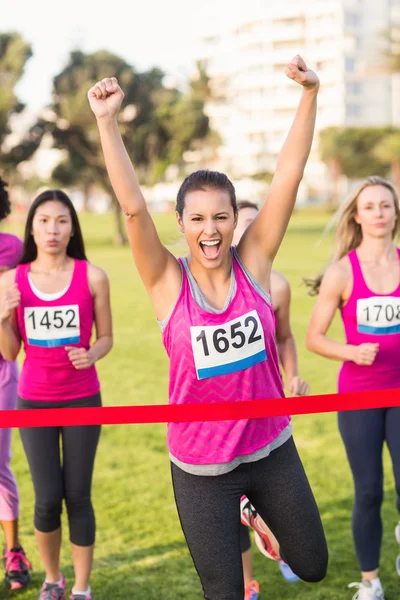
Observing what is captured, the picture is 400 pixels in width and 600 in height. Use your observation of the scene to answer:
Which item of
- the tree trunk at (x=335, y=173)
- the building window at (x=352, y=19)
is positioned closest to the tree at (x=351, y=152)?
the tree trunk at (x=335, y=173)

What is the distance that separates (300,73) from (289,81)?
360ft

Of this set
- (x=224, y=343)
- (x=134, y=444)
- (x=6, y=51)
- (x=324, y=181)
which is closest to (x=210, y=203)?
(x=224, y=343)

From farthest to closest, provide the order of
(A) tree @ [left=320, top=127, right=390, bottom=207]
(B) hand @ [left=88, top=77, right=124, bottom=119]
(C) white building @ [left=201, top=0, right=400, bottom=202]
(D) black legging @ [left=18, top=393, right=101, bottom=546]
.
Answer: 1. (C) white building @ [left=201, top=0, right=400, bottom=202]
2. (A) tree @ [left=320, top=127, right=390, bottom=207]
3. (D) black legging @ [left=18, top=393, right=101, bottom=546]
4. (B) hand @ [left=88, top=77, right=124, bottom=119]

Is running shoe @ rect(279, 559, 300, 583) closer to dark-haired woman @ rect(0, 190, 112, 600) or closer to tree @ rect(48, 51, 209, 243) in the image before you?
dark-haired woman @ rect(0, 190, 112, 600)

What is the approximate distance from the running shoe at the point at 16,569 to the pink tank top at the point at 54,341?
1006 millimetres

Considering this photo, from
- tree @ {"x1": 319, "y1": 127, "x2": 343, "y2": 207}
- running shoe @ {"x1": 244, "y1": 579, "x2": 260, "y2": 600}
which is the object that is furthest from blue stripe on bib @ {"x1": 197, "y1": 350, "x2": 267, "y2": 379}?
tree @ {"x1": 319, "y1": 127, "x2": 343, "y2": 207}

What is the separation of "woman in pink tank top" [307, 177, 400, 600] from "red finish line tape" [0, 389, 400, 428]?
73cm

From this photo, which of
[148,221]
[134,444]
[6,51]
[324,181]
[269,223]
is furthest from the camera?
[324,181]

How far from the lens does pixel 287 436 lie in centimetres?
311

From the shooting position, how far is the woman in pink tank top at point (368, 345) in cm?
395

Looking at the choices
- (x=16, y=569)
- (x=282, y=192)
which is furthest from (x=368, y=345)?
(x=16, y=569)

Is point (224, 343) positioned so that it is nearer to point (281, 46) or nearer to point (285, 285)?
point (285, 285)

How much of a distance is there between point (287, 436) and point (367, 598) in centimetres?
144

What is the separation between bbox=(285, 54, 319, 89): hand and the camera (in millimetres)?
2889
